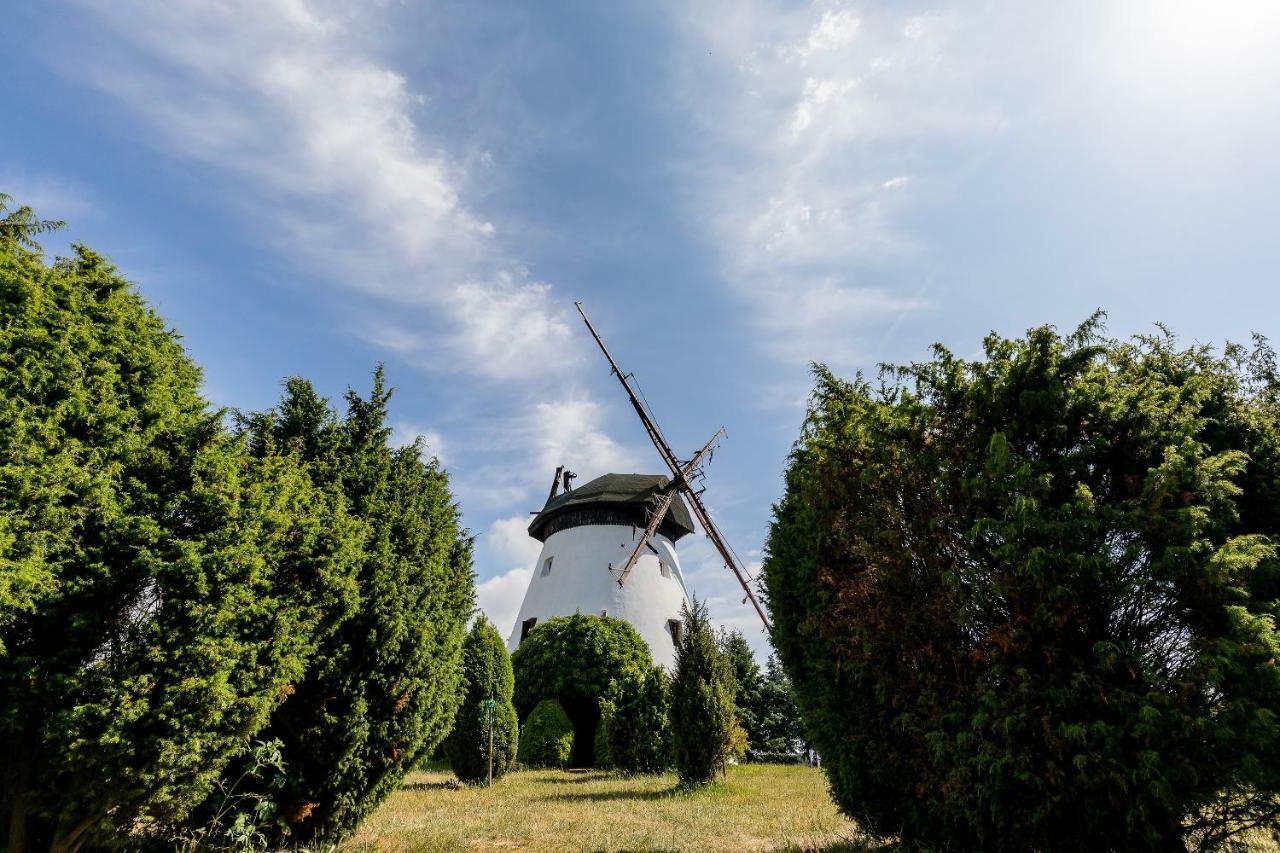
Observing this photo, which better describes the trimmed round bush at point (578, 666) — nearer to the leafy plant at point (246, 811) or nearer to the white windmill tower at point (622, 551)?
the white windmill tower at point (622, 551)

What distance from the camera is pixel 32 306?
4.95 m

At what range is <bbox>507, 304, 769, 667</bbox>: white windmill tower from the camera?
24250 millimetres

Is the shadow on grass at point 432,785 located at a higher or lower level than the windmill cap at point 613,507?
lower

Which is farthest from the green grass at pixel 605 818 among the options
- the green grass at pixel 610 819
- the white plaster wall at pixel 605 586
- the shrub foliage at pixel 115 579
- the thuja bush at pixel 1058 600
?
the white plaster wall at pixel 605 586

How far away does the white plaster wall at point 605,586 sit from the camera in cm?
2397

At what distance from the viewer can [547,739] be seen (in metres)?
18.9

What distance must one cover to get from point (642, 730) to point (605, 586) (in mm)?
7636

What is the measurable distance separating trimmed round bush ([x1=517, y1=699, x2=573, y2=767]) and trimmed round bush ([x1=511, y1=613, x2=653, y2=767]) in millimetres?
986

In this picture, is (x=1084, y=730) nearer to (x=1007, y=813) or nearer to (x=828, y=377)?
(x=1007, y=813)

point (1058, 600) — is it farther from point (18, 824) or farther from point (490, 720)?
point (490, 720)

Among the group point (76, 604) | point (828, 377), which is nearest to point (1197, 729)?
point (828, 377)

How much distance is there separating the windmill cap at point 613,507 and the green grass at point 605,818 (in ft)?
41.6

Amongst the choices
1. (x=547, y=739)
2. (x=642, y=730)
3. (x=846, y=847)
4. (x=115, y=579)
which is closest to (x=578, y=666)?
(x=547, y=739)

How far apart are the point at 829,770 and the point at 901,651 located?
7.49ft
